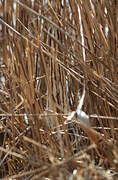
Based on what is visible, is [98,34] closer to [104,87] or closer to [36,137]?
[104,87]

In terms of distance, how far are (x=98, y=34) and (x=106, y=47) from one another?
1.4 inches

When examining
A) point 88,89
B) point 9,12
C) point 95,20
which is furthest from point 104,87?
point 9,12

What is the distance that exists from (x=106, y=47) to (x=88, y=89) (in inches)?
4.1

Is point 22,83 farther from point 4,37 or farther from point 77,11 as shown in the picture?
point 77,11

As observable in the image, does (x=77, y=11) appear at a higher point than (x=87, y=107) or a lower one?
higher

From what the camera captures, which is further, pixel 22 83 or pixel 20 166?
pixel 20 166

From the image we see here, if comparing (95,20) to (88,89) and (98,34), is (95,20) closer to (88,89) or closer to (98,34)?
(98,34)

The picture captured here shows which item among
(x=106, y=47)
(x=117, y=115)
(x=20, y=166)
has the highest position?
(x=106, y=47)

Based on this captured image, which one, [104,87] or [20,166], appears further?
[20,166]

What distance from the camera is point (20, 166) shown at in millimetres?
892

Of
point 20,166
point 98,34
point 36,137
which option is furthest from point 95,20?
point 20,166

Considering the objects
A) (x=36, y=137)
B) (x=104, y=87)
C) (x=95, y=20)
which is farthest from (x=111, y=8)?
(x=36, y=137)

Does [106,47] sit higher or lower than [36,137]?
higher

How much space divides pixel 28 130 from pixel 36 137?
0.28ft
